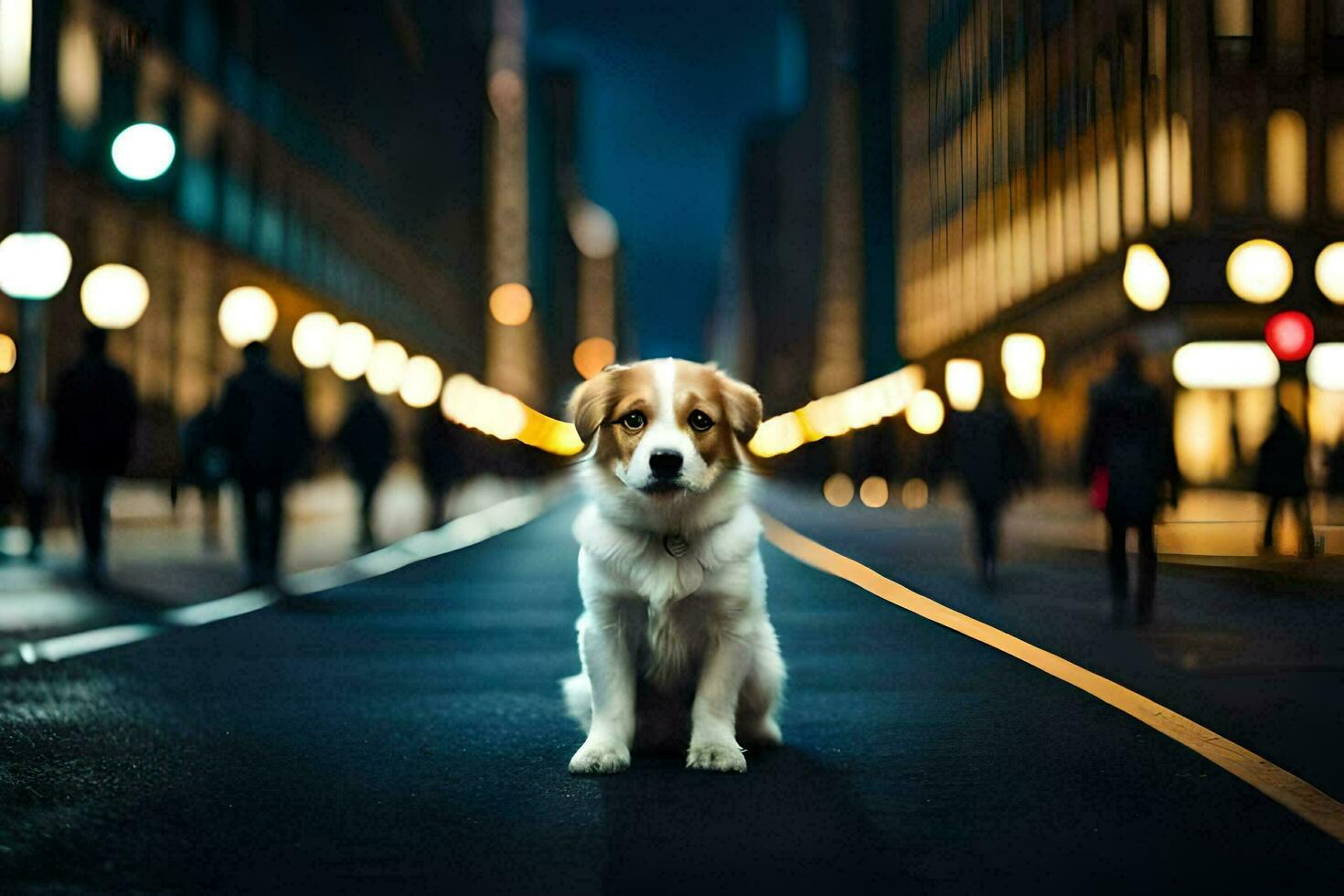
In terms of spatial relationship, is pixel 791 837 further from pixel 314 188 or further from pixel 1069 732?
pixel 314 188

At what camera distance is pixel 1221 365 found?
3403 cm

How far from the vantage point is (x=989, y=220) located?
146ft

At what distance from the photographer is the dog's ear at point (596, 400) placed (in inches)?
184

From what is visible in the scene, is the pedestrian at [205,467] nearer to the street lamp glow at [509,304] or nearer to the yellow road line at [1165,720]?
the yellow road line at [1165,720]

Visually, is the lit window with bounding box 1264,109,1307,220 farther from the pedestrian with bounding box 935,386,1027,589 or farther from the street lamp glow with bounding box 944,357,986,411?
the pedestrian with bounding box 935,386,1027,589

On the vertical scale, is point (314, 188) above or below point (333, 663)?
above

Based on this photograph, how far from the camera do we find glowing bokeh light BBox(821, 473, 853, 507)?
53769 millimetres

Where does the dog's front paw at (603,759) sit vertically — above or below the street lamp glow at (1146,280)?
below

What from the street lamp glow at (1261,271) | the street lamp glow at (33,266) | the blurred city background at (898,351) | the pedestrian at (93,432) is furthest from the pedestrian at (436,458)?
the street lamp glow at (1261,271)

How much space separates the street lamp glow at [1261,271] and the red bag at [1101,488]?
4.36 metres

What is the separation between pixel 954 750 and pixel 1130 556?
493 inches

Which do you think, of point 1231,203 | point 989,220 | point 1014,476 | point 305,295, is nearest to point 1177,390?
point 1231,203

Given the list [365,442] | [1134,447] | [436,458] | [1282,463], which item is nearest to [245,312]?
[436,458]

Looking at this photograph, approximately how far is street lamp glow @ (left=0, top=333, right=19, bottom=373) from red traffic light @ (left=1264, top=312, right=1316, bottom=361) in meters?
21.0
